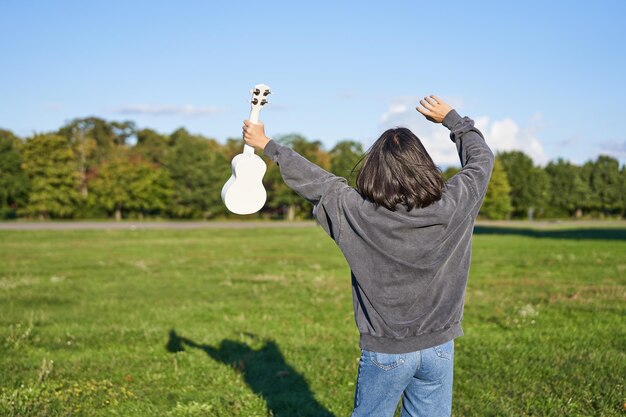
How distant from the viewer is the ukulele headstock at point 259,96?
3.21 m

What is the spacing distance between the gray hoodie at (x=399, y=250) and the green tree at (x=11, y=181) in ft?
212

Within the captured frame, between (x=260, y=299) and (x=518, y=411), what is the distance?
7549 millimetres

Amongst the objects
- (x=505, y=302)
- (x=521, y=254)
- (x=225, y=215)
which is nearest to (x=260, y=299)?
(x=505, y=302)

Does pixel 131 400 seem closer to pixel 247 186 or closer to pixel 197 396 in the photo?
pixel 197 396

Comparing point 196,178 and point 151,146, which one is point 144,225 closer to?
point 196,178

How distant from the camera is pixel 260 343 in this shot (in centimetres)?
880

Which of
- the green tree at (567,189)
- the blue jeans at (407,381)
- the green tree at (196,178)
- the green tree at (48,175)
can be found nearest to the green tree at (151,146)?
the green tree at (196,178)

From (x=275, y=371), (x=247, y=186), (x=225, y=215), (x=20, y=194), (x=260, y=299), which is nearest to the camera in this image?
(x=247, y=186)

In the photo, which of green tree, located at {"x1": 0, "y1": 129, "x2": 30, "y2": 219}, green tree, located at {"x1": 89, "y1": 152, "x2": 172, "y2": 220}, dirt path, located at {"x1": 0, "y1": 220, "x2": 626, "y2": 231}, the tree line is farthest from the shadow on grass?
green tree, located at {"x1": 0, "y1": 129, "x2": 30, "y2": 219}

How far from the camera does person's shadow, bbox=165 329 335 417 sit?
6113mm

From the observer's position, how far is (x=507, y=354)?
784cm

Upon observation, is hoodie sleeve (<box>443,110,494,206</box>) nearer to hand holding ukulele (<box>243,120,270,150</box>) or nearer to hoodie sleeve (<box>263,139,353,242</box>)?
hoodie sleeve (<box>263,139,353,242</box>)

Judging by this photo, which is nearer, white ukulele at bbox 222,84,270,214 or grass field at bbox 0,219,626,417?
white ukulele at bbox 222,84,270,214

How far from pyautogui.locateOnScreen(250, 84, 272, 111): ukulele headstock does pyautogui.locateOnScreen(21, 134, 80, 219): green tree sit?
62660mm
